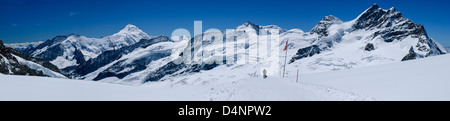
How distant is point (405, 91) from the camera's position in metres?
17.7

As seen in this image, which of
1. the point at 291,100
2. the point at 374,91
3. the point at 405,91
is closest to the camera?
the point at 291,100

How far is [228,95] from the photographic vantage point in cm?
1727

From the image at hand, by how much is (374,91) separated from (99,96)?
18412 millimetres
